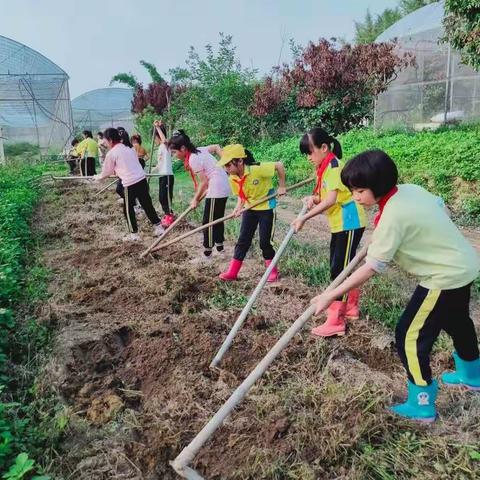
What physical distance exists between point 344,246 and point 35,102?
73.0ft

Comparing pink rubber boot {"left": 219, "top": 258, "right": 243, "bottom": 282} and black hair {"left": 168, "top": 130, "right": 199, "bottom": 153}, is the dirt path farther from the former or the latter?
black hair {"left": 168, "top": 130, "right": 199, "bottom": 153}

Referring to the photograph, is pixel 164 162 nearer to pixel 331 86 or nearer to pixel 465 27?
pixel 465 27

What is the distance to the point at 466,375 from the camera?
2506 millimetres

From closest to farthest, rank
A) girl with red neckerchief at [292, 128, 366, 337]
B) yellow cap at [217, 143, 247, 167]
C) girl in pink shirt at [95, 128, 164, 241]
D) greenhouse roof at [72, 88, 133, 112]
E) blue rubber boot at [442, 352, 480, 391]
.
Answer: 1. blue rubber boot at [442, 352, 480, 391]
2. girl with red neckerchief at [292, 128, 366, 337]
3. yellow cap at [217, 143, 247, 167]
4. girl in pink shirt at [95, 128, 164, 241]
5. greenhouse roof at [72, 88, 133, 112]

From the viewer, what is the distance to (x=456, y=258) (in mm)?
2078

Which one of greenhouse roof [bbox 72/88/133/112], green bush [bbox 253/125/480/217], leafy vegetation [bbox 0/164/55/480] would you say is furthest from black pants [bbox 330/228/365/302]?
greenhouse roof [bbox 72/88/133/112]

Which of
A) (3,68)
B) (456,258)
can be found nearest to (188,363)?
(456,258)

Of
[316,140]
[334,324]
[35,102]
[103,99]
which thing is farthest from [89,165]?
[103,99]

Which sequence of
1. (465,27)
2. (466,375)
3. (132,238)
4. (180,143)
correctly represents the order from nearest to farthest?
(466,375) → (180,143) → (132,238) → (465,27)

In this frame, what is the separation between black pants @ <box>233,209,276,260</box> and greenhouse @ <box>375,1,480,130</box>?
6711 millimetres

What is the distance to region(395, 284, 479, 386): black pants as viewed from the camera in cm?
212

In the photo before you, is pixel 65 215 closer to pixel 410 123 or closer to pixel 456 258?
pixel 456 258

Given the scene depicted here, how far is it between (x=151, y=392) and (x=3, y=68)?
2393 cm

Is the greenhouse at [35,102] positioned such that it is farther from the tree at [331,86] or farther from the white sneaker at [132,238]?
the white sneaker at [132,238]
